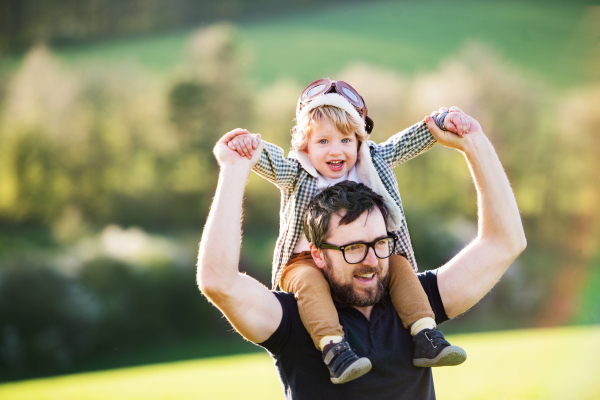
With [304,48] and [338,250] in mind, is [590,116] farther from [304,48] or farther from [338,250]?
[338,250]

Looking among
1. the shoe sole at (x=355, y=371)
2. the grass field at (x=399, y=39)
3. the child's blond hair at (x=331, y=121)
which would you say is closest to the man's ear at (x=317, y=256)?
the shoe sole at (x=355, y=371)

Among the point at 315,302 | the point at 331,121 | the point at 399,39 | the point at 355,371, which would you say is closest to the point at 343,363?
the point at 355,371

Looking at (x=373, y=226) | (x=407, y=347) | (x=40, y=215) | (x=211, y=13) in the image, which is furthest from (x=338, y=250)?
(x=211, y=13)

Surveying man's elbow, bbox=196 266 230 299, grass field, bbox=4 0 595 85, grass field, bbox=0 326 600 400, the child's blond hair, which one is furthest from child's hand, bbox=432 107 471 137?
grass field, bbox=4 0 595 85

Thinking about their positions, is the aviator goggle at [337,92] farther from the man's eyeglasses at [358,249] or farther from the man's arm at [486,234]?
the man's eyeglasses at [358,249]

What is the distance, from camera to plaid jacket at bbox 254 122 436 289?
6.59 ft

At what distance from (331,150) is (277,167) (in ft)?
0.71

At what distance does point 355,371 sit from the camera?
5.19 feet

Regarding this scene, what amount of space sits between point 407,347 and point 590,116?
32.7ft

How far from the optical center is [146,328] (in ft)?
28.1

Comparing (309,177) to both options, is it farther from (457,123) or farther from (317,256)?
(457,123)

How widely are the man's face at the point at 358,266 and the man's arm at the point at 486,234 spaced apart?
315mm

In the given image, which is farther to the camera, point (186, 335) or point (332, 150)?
point (186, 335)

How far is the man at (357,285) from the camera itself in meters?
1.60
